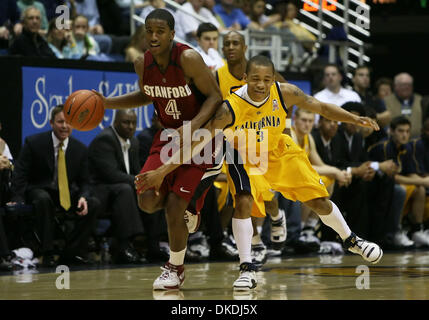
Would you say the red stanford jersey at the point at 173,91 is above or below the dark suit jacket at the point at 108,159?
above

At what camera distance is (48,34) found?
966cm

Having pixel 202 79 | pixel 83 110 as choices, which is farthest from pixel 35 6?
pixel 202 79

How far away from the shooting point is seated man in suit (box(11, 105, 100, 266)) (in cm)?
778

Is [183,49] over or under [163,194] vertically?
over

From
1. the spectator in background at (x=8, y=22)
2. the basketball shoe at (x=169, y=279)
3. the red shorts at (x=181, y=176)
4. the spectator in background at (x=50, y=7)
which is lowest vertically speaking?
the basketball shoe at (x=169, y=279)

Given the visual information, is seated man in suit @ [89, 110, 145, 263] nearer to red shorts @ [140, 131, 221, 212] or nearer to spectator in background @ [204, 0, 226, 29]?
red shorts @ [140, 131, 221, 212]

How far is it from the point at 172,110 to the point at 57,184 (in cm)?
263

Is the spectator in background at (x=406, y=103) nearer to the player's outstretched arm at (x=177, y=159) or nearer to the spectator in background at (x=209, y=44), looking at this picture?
the spectator in background at (x=209, y=44)

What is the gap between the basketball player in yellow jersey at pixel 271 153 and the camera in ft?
19.1

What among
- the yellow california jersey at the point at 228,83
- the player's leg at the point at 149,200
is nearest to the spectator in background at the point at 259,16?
the yellow california jersey at the point at 228,83
